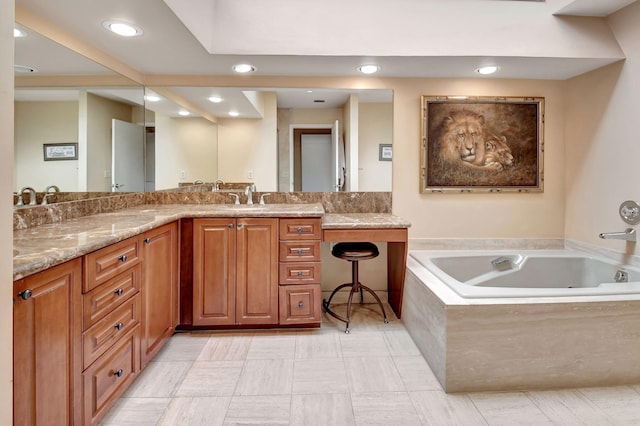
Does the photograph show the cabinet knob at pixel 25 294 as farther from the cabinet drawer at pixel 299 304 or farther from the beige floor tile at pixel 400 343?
the beige floor tile at pixel 400 343

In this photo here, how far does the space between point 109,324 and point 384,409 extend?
132 cm

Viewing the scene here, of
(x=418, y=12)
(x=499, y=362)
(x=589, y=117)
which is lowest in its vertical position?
(x=499, y=362)

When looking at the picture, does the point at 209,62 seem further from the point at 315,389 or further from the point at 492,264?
the point at 492,264

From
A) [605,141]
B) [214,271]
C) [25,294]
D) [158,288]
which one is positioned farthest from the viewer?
[605,141]

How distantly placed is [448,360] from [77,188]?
2.31 metres

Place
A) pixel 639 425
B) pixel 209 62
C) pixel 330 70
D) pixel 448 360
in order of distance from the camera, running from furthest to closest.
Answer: pixel 330 70 < pixel 209 62 < pixel 448 360 < pixel 639 425

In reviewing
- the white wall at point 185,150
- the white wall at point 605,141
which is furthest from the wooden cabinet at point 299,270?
the white wall at point 605,141

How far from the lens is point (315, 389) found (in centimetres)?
189

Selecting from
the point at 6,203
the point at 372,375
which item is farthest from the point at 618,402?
the point at 6,203

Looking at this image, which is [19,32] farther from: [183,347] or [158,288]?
[183,347]

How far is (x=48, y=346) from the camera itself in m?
1.17

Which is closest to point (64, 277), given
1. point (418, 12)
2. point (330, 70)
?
point (330, 70)

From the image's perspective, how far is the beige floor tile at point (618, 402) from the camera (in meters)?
1.65

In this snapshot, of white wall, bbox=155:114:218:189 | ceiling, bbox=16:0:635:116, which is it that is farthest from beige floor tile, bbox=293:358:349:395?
ceiling, bbox=16:0:635:116
